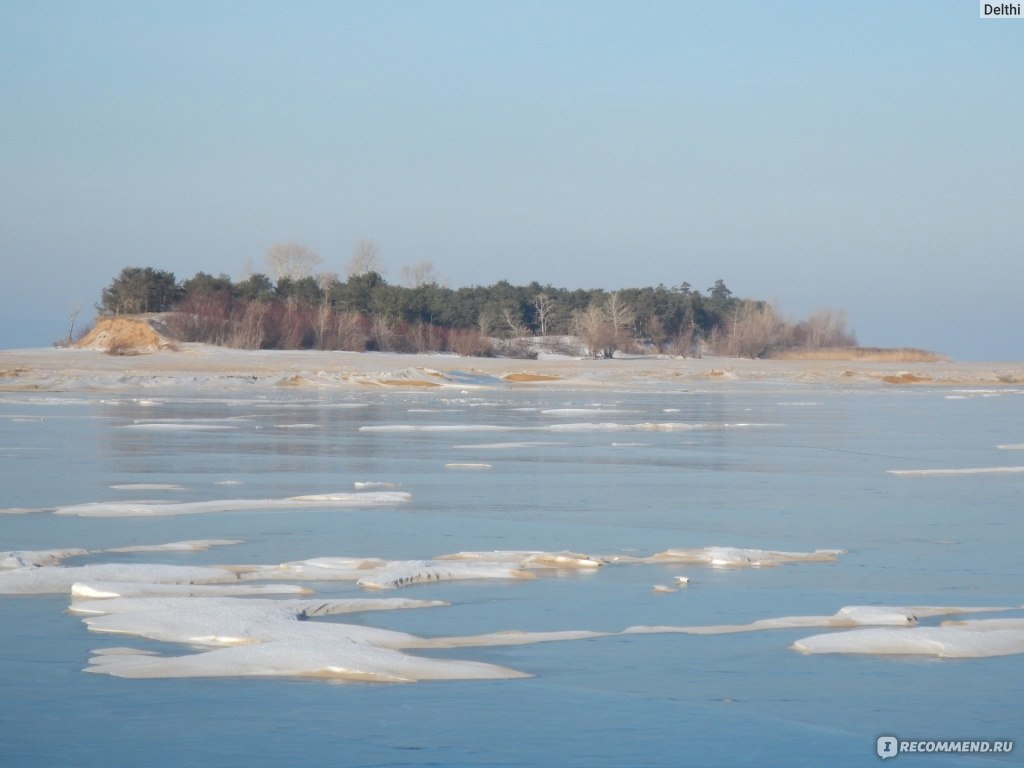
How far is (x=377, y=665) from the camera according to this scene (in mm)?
4492

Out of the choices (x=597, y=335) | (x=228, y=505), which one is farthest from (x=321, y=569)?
(x=597, y=335)

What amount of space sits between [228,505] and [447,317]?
59.6m

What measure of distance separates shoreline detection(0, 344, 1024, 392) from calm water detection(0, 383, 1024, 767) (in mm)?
19352

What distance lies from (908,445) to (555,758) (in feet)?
41.2

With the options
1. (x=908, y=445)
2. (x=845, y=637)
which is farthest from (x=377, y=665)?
(x=908, y=445)

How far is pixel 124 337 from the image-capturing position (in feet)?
172

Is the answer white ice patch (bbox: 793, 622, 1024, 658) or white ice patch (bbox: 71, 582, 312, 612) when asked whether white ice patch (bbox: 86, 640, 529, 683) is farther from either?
white ice patch (bbox: 793, 622, 1024, 658)

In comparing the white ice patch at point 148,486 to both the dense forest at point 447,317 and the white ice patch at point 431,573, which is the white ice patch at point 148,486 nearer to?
the white ice patch at point 431,573

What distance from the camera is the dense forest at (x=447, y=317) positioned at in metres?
56.2

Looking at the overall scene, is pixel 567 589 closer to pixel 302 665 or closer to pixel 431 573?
pixel 431 573

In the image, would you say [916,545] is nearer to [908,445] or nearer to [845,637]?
[845,637]

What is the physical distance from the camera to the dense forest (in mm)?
56219

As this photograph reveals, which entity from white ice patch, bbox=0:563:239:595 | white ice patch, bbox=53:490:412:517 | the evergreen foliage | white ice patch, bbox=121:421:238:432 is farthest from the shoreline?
white ice patch, bbox=0:563:239:595

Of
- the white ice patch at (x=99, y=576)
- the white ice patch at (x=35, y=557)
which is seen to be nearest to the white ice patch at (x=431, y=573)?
the white ice patch at (x=99, y=576)
